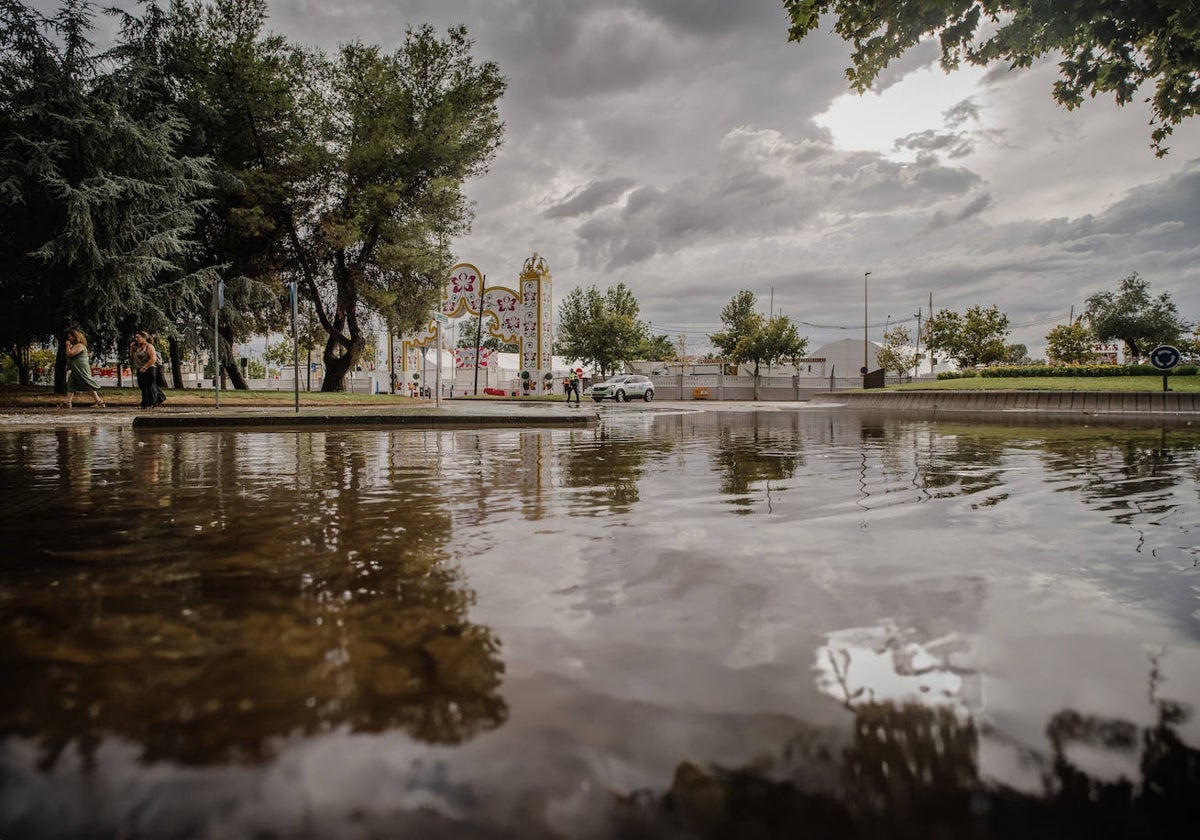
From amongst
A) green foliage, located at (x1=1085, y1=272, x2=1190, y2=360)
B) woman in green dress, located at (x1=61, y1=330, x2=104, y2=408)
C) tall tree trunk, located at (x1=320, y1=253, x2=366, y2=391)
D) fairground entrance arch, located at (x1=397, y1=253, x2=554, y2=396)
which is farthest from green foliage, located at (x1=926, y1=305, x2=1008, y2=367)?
woman in green dress, located at (x1=61, y1=330, x2=104, y2=408)

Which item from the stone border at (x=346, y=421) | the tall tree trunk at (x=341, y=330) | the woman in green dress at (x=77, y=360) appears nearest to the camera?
the stone border at (x=346, y=421)

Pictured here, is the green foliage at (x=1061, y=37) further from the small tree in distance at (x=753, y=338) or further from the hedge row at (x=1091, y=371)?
the small tree in distance at (x=753, y=338)

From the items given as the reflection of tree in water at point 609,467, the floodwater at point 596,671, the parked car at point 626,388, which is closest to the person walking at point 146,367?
the reflection of tree in water at point 609,467

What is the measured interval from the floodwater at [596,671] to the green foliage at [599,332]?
194 ft

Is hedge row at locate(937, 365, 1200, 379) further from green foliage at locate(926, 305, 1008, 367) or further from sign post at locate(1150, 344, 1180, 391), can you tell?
green foliage at locate(926, 305, 1008, 367)

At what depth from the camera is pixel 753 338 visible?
2682 inches

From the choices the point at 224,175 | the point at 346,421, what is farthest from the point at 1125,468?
the point at 224,175

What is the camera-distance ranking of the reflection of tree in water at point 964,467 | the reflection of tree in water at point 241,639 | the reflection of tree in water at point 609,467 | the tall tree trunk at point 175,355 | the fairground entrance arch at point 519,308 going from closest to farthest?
1. the reflection of tree in water at point 241,639
2. the reflection of tree in water at point 609,467
3. the reflection of tree in water at point 964,467
4. the tall tree trunk at point 175,355
5. the fairground entrance arch at point 519,308

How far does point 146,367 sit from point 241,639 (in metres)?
19.0

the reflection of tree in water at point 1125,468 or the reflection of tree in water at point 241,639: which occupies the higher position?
the reflection of tree in water at point 1125,468

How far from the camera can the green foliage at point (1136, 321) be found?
178ft

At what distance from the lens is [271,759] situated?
1.60 m

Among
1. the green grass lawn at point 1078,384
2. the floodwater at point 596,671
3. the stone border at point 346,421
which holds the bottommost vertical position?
the floodwater at point 596,671

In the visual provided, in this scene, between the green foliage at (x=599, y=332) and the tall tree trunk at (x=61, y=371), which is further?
the green foliage at (x=599, y=332)
